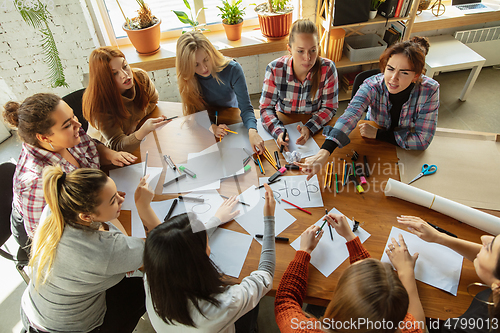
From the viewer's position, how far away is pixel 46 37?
238cm

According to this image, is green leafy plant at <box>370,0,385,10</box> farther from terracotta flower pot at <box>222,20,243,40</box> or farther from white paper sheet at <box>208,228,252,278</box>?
white paper sheet at <box>208,228,252,278</box>

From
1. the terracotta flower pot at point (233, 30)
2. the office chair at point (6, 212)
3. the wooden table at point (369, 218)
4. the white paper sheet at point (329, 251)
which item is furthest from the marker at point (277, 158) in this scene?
the terracotta flower pot at point (233, 30)

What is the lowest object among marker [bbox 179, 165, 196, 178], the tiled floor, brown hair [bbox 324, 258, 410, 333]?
the tiled floor

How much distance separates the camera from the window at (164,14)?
9.10ft

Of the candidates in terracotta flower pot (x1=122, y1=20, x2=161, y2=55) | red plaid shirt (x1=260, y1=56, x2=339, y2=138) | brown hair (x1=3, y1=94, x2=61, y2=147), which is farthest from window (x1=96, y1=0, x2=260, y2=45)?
brown hair (x1=3, y1=94, x2=61, y2=147)

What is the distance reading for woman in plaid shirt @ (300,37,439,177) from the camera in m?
1.38

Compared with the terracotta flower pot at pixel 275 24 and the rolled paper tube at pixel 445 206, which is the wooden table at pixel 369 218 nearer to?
the rolled paper tube at pixel 445 206

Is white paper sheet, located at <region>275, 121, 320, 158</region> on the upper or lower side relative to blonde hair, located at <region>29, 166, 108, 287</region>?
lower

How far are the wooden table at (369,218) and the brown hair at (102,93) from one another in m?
0.41

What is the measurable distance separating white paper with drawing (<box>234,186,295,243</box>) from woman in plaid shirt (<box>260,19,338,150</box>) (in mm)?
393

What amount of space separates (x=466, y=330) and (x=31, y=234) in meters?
1.70

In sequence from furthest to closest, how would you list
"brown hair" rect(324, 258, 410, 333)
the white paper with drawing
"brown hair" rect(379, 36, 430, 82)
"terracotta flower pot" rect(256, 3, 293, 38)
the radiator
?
the radiator, "terracotta flower pot" rect(256, 3, 293, 38), "brown hair" rect(379, 36, 430, 82), the white paper with drawing, "brown hair" rect(324, 258, 410, 333)

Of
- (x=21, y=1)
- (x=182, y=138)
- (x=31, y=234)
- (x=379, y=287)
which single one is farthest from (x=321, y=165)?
(x=21, y=1)

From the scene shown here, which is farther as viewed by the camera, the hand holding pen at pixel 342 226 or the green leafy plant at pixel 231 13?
the green leafy plant at pixel 231 13
